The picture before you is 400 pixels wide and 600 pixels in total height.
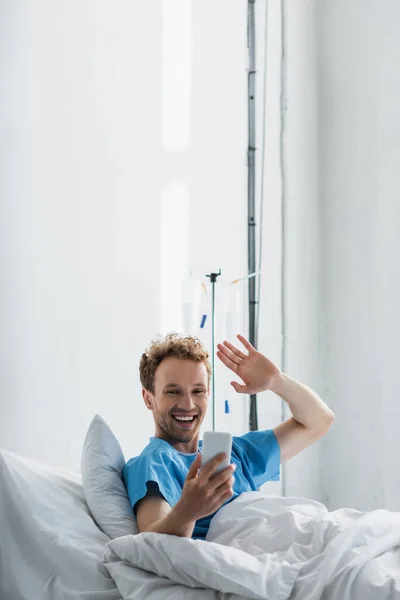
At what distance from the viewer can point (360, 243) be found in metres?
3.52

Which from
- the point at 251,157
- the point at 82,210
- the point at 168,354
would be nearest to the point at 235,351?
the point at 168,354

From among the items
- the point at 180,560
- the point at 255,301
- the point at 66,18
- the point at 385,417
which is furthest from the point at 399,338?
the point at 180,560

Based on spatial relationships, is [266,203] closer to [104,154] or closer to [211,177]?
[211,177]

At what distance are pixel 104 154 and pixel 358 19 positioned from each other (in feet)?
5.48

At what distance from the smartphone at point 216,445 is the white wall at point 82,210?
0.93m

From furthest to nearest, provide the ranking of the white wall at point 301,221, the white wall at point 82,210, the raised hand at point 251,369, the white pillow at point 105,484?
the white wall at point 301,221 → the white wall at point 82,210 → the raised hand at point 251,369 → the white pillow at point 105,484

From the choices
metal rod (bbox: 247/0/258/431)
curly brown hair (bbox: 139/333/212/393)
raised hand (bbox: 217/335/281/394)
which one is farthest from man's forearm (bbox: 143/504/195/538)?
metal rod (bbox: 247/0/258/431)

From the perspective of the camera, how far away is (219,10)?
3.26 m

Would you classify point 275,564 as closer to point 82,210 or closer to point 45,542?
point 45,542

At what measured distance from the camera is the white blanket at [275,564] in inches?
53.9

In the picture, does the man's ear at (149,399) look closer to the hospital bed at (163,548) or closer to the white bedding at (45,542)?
the hospital bed at (163,548)

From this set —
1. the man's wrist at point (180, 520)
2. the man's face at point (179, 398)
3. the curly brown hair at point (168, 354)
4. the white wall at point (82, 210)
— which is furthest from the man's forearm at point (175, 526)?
the white wall at point (82, 210)

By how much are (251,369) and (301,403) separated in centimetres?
17

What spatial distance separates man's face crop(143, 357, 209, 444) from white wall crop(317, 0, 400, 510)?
1654 millimetres
